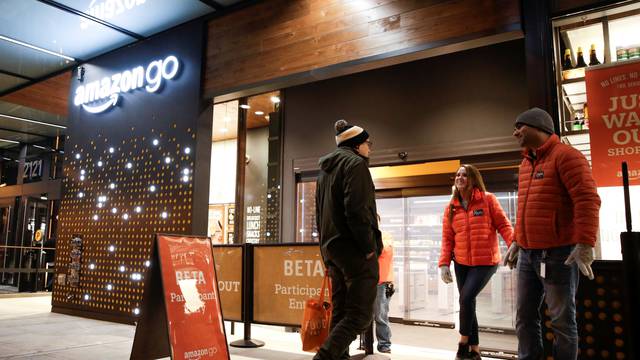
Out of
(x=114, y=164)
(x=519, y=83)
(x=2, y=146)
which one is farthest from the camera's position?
(x=2, y=146)

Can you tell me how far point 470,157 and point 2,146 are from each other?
12.5 metres

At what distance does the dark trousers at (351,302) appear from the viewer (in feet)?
9.36

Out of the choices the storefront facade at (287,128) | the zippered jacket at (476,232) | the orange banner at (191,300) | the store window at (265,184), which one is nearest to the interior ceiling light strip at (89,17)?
the storefront facade at (287,128)

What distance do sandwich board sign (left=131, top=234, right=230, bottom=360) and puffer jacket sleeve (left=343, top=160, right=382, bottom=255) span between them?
52.8 inches

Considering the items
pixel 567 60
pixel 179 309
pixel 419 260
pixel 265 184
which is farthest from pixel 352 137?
pixel 265 184

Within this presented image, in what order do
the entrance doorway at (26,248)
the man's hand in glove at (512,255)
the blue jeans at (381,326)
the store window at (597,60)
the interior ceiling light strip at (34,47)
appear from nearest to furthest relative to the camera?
the man's hand in glove at (512,255), the store window at (597,60), the blue jeans at (381,326), the interior ceiling light strip at (34,47), the entrance doorway at (26,248)

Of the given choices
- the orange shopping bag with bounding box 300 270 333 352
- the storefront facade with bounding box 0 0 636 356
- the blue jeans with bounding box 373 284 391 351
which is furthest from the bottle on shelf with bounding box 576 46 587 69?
the orange shopping bag with bounding box 300 270 333 352

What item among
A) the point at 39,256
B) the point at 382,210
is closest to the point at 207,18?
the point at 382,210

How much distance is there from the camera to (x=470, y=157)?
6.04 meters

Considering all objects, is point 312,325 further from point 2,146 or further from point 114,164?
point 2,146

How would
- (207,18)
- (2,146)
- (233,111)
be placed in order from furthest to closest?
(2,146) < (233,111) < (207,18)

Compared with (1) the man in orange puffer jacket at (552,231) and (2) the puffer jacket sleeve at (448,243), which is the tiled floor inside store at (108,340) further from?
(1) the man in orange puffer jacket at (552,231)

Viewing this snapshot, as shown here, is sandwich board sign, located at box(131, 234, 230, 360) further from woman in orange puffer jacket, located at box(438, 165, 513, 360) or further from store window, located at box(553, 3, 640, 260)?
store window, located at box(553, 3, 640, 260)

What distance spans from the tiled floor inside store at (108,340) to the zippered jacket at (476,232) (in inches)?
42.2
